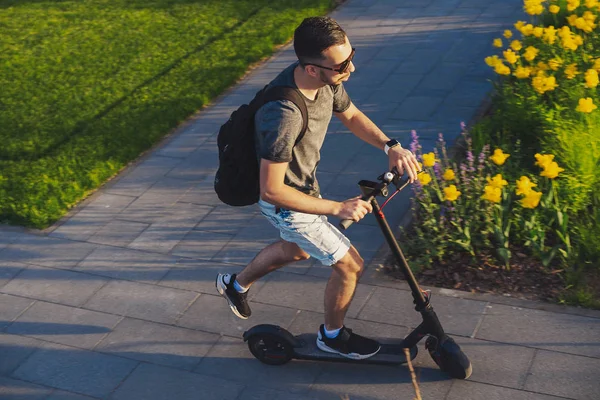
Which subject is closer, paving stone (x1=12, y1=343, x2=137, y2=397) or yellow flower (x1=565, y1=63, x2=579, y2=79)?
paving stone (x1=12, y1=343, x2=137, y2=397)

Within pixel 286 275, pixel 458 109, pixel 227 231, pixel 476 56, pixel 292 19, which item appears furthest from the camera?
pixel 292 19

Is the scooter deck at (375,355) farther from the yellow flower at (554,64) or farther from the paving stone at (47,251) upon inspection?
the yellow flower at (554,64)

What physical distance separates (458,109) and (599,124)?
186cm

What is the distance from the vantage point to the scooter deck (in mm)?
4406

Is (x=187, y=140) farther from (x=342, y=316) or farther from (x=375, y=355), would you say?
(x=375, y=355)

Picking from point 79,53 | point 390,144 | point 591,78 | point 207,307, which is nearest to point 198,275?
point 207,307

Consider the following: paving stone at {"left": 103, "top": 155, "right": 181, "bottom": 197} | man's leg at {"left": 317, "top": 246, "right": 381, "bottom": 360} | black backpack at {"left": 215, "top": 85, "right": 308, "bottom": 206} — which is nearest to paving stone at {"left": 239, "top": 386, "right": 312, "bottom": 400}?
man's leg at {"left": 317, "top": 246, "right": 381, "bottom": 360}

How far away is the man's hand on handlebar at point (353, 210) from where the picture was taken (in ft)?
12.2

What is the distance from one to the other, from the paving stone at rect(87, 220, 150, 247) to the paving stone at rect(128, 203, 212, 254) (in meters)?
0.06

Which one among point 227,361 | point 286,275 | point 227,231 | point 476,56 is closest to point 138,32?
point 476,56

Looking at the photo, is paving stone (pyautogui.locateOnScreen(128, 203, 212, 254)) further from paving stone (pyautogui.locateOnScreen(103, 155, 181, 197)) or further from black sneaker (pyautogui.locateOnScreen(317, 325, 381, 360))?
black sneaker (pyautogui.locateOnScreen(317, 325, 381, 360))

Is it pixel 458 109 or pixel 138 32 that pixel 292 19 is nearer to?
pixel 138 32

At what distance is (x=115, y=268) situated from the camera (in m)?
5.80

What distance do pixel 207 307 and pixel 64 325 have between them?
922mm
